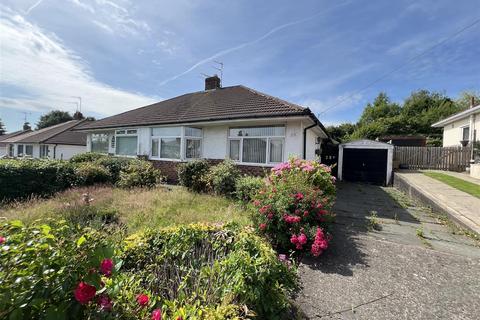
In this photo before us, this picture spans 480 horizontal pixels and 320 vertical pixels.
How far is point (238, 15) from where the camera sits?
820cm

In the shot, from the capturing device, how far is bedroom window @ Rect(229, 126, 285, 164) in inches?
372

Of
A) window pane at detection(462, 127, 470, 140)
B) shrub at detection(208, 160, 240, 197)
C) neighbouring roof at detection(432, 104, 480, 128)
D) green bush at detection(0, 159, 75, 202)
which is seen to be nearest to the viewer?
green bush at detection(0, 159, 75, 202)

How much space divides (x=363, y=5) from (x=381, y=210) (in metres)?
7.39

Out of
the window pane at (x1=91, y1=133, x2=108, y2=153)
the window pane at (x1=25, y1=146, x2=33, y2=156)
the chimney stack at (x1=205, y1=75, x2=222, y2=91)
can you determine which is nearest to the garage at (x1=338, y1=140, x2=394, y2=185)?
the chimney stack at (x1=205, y1=75, x2=222, y2=91)

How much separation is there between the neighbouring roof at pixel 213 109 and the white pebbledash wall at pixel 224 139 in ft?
1.69

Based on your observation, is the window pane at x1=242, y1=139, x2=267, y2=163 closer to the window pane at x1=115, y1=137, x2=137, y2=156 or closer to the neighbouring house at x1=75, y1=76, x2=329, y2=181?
the neighbouring house at x1=75, y1=76, x2=329, y2=181

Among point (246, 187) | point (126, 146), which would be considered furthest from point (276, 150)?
point (126, 146)

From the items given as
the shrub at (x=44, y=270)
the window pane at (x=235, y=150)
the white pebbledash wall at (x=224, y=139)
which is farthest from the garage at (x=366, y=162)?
the shrub at (x=44, y=270)

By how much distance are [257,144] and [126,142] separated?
9.35 meters

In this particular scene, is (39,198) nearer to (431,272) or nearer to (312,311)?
(312,311)

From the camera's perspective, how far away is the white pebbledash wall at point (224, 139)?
9.00 metres

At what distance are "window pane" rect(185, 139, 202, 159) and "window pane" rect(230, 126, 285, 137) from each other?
2.19 m

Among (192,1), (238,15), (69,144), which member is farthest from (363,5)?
(69,144)

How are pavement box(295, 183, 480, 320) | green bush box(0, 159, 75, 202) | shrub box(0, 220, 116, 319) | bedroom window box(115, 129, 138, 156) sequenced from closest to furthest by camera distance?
shrub box(0, 220, 116, 319) < pavement box(295, 183, 480, 320) < green bush box(0, 159, 75, 202) < bedroom window box(115, 129, 138, 156)
